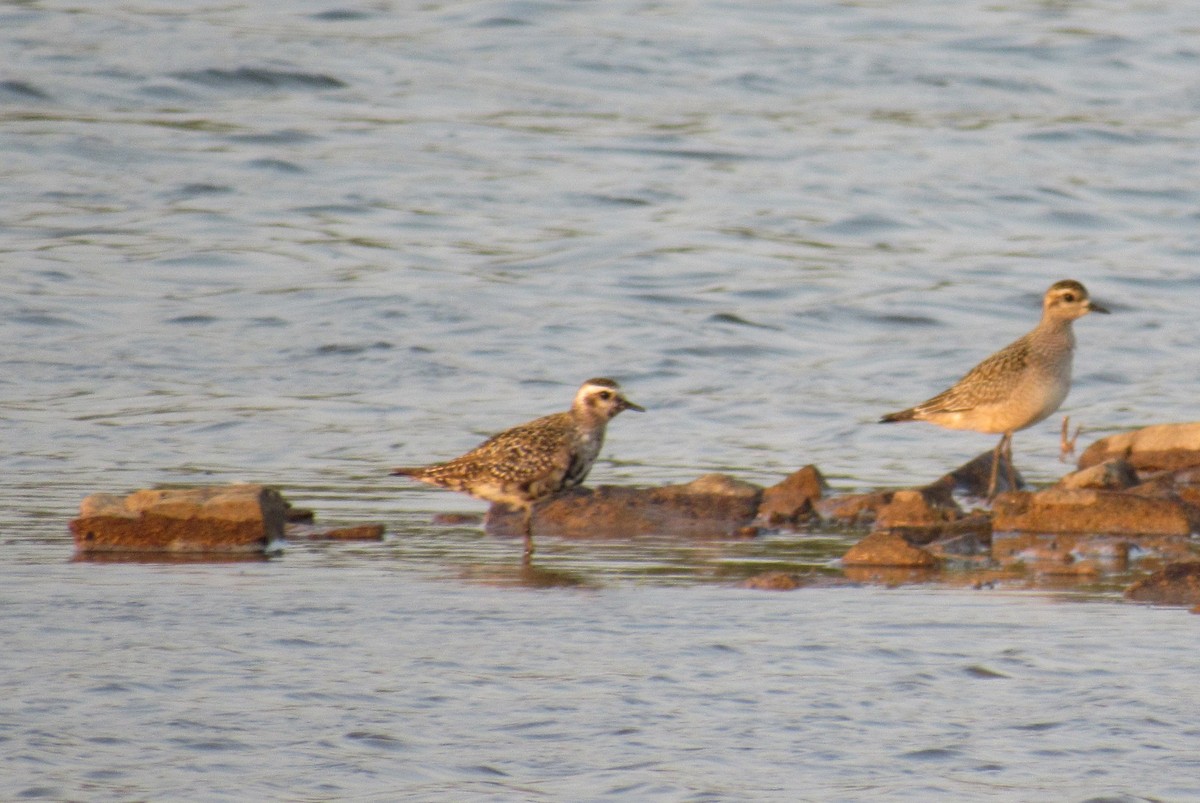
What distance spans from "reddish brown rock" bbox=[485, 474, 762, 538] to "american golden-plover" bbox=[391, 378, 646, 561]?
0.10m

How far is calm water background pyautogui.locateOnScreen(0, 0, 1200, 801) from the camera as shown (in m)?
6.19

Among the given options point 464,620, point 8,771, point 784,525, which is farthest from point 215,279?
point 8,771

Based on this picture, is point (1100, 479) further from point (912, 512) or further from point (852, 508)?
point (852, 508)

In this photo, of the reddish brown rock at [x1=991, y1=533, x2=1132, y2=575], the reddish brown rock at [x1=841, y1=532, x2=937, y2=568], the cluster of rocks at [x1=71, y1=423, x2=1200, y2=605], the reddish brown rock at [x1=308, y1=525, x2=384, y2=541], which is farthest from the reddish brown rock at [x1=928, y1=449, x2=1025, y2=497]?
the reddish brown rock at [x1=308, y1=525, x2=384, y2=541]

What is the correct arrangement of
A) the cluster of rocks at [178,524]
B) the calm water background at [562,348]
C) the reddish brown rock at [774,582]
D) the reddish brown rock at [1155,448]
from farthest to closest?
the reddish brown rock at [1155,448]
the cluster of rocks at [178,524]
the reddish brown rock at [774,582]
the calm water background at [562,348]

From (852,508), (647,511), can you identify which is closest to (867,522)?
(852,508)

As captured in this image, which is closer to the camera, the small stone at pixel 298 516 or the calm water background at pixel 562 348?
the calm water background at pixel 562 348

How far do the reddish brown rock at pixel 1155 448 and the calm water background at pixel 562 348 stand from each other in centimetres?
52

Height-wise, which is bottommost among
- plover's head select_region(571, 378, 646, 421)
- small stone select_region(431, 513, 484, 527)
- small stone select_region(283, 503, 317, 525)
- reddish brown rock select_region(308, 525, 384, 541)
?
small stone select_region(431, 513, 484, 527)

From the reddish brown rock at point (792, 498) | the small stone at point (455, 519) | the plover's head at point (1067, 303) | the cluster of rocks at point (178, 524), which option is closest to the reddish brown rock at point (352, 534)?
the cluster of rocks at point (178, 524)

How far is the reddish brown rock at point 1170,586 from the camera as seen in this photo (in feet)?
26.2

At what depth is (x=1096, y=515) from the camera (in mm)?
9789

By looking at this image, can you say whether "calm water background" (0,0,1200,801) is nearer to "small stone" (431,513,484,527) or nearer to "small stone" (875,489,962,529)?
"small stone" (431,513,484,527)

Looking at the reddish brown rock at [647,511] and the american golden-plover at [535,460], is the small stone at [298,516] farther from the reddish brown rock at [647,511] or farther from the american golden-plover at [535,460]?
the reddish brown rock at [647,511]
